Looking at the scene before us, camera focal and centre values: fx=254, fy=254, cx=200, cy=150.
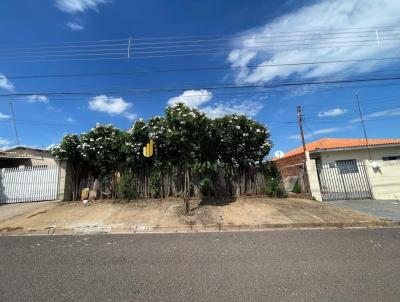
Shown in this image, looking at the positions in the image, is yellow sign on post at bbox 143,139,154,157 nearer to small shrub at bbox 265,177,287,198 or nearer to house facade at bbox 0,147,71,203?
house facade at bbox 0,147,71,203

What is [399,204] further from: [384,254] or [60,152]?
[60,152]

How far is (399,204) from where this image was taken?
446 inches

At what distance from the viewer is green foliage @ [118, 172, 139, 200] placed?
11797 millimetres

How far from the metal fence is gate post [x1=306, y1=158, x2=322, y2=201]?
64 centimetres

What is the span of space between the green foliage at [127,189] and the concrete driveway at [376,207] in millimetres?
9161

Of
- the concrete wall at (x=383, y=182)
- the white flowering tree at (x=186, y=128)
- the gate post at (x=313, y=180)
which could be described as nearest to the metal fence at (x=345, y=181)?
the concrete wall at (x=383, y=182)

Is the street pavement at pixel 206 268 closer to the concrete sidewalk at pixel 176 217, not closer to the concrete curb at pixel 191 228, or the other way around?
the concrete curb at pixel 191 228

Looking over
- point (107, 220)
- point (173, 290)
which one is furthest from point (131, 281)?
point (107, 220)

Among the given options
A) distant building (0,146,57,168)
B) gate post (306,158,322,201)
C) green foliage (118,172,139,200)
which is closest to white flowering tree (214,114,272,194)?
gate post (306,158,322,201)

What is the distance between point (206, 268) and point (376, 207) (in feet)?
31.4

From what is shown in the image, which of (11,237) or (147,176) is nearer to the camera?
(11,237)

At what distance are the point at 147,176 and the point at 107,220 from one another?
3.71 meters

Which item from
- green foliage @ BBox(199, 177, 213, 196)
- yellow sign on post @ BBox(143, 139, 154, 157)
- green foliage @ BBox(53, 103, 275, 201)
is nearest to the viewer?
green foliage @ BBox(199, 177, 213, 196)

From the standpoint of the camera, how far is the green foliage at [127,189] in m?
11.8
